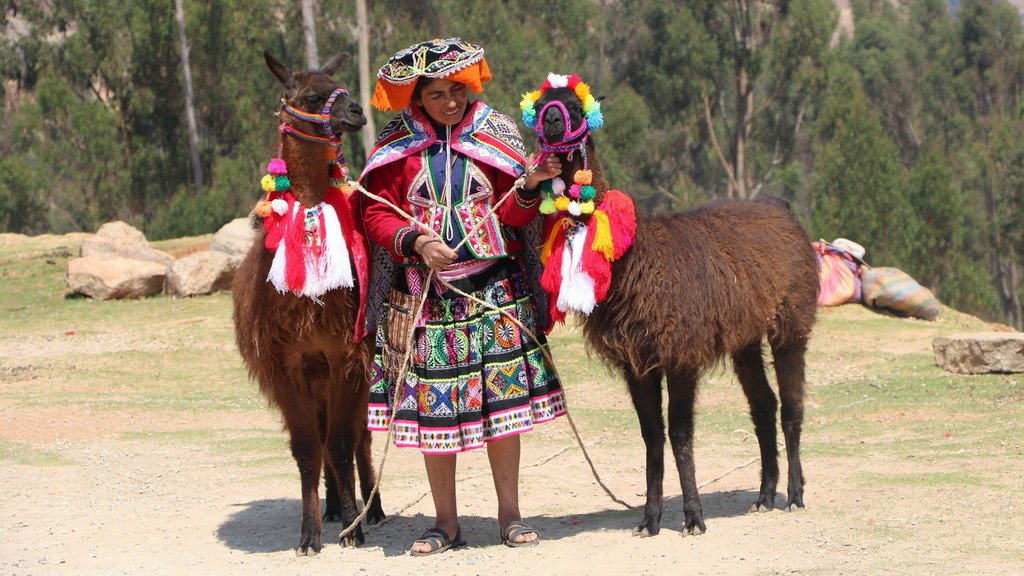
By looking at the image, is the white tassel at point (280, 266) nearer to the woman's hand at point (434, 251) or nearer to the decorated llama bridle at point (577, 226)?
the woman's hand at point (434, 251)

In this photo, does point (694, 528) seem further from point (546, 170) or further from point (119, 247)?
point (119, 247)

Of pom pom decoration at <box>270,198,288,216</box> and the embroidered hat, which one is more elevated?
the embroidered hat

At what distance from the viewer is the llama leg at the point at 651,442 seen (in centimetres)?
560

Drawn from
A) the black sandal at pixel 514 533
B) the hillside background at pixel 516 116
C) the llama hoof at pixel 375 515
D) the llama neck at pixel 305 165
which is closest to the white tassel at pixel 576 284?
the black sandal at pixel 514 533

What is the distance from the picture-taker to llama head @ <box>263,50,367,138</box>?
5223mm

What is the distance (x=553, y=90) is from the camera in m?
5.19

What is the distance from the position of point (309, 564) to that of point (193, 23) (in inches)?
1194

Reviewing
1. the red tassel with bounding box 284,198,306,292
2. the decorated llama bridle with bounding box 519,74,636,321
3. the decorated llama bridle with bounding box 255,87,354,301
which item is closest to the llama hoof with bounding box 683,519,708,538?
the decorated llama bridle with bounding box 519,74,636,321

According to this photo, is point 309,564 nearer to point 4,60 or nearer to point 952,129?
point 4,60

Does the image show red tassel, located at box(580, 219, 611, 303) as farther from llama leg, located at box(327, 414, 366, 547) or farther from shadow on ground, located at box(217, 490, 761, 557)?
llama leg, located at box(327, 414, 366, 547)

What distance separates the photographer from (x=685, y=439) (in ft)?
18.4

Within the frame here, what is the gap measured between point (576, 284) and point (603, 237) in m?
0.24

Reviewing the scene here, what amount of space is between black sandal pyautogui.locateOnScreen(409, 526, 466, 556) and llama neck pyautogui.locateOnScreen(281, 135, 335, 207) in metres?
1.61

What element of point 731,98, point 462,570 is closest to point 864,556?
point 462,570
